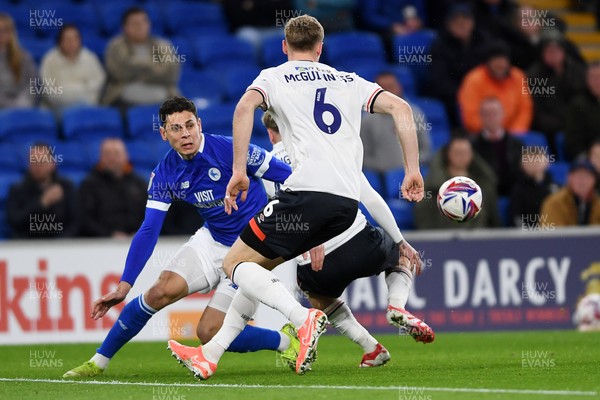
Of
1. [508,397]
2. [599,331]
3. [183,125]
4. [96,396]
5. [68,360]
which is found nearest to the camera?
[508,397]

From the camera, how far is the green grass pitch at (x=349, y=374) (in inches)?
259

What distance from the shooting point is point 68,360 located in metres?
9.91

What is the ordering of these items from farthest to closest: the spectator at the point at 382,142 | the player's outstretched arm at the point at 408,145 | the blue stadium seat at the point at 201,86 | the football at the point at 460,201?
the blue stadium seat at the point at 201,86, the spectator at the point at 382,142, the football at the point at 460,201, the player's outstretched arm at the point at 408,145

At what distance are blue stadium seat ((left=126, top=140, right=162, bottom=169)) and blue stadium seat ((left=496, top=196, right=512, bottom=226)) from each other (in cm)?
406

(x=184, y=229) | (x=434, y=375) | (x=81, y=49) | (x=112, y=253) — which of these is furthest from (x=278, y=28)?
(x=434, y=375)

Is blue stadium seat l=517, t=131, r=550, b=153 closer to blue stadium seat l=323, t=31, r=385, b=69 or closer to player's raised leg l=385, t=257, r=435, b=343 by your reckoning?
blue stadium seat l=323, t=31, r=385, b=69

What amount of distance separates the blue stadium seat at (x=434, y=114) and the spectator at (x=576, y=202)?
2142 mm

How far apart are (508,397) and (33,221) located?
25.3ft

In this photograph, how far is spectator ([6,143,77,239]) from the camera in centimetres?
1274

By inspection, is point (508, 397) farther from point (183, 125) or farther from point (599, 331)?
point (599, 331)

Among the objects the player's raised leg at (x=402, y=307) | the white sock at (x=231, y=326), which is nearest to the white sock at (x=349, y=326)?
the player's raised leg at (x=402, y=307)

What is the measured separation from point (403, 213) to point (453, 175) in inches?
27.8

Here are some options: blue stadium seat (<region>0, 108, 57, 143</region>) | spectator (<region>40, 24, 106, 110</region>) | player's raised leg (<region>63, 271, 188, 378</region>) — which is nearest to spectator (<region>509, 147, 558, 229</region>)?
spectator (<region>40, 24, 106, 110</region>)

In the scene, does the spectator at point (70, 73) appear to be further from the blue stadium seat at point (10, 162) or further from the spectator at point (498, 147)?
the spectator at point (498, 147)
